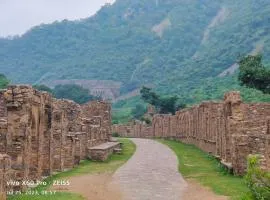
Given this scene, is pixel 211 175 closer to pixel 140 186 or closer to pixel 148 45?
pixel 140 186

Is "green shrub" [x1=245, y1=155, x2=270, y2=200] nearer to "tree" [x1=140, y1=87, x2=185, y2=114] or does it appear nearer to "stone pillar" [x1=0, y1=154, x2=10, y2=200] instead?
"stone pillar" [x1=0, y1=154, x2=10, y2=200]

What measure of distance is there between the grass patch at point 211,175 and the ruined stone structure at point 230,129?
1.73ft

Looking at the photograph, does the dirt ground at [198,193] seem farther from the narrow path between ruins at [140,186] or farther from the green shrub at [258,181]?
the green shrub at [258,181]

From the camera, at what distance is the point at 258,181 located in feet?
36.1

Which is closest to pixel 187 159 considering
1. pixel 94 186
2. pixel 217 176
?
pixel 217 176

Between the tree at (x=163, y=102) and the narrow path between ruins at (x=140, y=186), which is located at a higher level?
the tree at (x=163, y=102)

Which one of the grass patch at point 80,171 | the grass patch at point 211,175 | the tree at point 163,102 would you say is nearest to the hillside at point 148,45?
the tree at point 163,102

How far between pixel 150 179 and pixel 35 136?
4.46 meters

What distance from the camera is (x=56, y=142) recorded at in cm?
2412

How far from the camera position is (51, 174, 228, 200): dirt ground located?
16578 mm

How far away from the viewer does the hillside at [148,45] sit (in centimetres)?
10471

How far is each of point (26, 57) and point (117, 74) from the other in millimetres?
43315

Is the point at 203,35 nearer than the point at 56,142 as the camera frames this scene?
No

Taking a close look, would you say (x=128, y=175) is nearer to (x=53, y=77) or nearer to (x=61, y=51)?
(x=53, y=77)
